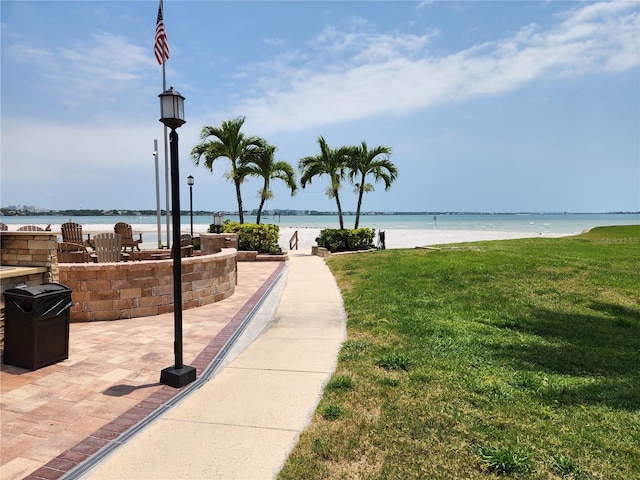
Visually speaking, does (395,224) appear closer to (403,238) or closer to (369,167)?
(403,238)

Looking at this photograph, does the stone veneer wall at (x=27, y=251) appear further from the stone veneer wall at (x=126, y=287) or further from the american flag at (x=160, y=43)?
the american flag at (x=160, y=43)

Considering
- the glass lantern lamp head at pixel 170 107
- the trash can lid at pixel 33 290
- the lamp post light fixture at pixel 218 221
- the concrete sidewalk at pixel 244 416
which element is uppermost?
the glass lantern lamp head at pixel 170 107

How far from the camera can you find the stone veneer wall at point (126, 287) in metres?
6.29

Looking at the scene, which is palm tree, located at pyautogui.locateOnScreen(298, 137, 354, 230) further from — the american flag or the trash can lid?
the trash can lid

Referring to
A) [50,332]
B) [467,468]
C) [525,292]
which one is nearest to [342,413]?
[467,468]

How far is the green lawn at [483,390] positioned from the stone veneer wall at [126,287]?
3048 mm

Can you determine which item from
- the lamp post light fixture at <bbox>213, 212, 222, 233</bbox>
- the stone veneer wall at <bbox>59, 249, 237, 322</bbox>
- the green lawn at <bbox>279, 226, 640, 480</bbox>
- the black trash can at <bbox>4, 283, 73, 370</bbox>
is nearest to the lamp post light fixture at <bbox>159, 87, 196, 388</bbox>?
the black trash can at <bbox>4, 283, 73, 370</bbox>

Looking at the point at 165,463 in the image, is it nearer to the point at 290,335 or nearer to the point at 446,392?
the point at 446,392

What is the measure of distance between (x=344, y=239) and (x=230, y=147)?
287 inches

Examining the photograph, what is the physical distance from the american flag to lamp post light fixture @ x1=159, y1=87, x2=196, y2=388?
11.4 metres

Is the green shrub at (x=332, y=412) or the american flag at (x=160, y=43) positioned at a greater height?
the american flag at (x=160, y=43)

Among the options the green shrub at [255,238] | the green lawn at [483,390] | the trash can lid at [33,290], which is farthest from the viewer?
the green shrub at [255,238]

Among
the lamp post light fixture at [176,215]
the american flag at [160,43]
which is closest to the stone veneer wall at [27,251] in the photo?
the lamp post light fixture at [176,215]

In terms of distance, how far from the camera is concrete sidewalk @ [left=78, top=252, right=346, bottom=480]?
2.73 m
